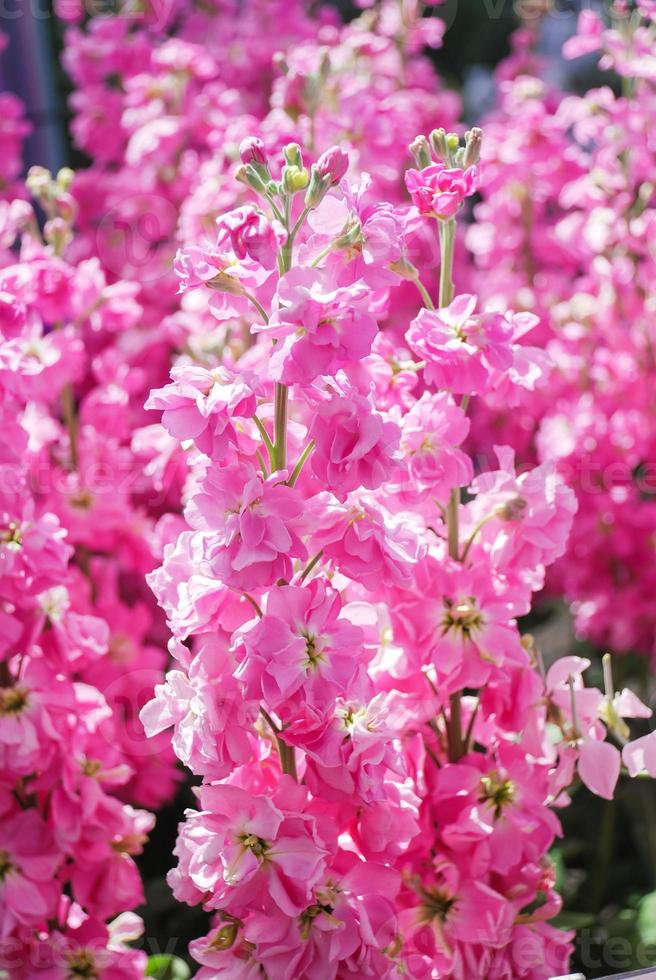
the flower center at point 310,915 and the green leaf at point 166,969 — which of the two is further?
the green leaf at point 166,969

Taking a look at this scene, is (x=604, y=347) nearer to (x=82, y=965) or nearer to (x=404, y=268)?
(x=404, y=268)

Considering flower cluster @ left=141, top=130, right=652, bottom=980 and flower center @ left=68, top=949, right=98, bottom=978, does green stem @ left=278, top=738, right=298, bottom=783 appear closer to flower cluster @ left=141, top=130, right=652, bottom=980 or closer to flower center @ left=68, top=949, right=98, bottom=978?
flower cluster @ left=141, top=130, right=652, bottom=980

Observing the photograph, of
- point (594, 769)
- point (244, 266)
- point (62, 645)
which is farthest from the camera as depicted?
point (62, 645)

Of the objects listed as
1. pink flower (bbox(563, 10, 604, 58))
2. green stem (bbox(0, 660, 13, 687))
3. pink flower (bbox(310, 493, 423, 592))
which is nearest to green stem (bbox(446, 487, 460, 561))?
pink flower (bbox(310, 493, 423, 592))

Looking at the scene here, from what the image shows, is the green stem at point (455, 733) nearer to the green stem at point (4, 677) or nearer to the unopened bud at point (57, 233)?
the green stem at point (4, 677)

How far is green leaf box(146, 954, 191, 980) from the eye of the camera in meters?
0.89

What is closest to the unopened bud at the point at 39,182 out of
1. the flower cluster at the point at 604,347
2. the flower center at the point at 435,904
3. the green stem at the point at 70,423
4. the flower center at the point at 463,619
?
the green stem at the point at 70,423

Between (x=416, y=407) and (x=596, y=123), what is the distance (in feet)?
2.40

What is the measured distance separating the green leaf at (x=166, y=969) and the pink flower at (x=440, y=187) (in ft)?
2.03

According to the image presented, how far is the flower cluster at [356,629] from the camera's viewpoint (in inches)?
21.8

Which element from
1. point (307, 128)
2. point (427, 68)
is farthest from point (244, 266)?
point (427, 68)

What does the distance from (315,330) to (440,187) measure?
0.16 meters

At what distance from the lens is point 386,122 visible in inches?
48.2

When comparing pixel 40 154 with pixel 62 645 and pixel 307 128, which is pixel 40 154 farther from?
pixel 62 645
